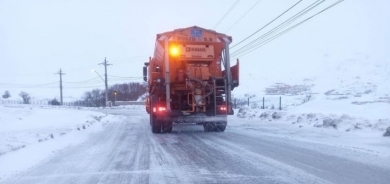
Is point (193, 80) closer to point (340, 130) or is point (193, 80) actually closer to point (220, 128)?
point (220, 128)

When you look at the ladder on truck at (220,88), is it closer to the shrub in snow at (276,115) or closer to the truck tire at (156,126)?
the truck tire at (156,126)

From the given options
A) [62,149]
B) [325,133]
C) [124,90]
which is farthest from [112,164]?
[124,90]

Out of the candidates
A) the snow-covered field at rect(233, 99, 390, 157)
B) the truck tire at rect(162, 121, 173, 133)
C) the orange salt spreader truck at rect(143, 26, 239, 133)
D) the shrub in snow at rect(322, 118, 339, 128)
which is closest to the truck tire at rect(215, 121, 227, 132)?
the orange salt spreader truck at rect(143, 26, 239, 133)

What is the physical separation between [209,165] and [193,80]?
7.86m

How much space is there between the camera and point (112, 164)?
30.5 ft

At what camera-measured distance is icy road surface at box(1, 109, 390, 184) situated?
7.53 meters

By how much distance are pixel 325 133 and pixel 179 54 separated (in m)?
6.29

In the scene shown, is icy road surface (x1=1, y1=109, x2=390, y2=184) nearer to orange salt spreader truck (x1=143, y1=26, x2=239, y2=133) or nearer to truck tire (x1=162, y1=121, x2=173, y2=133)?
orange salt spreader truck (x1=143, y1=26, x2=239, y2=133)

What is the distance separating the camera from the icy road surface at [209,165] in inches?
296

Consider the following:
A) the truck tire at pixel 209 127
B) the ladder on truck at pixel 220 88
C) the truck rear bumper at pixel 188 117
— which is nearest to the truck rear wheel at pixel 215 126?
the truck tire at pixel 209 127

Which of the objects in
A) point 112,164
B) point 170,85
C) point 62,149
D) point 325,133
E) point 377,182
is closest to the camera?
point 377,182

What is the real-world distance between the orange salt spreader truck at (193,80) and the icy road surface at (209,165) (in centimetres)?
378

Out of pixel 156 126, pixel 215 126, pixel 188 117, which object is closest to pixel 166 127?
pixel 156 126

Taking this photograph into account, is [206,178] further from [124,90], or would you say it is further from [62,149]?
[124,90]
